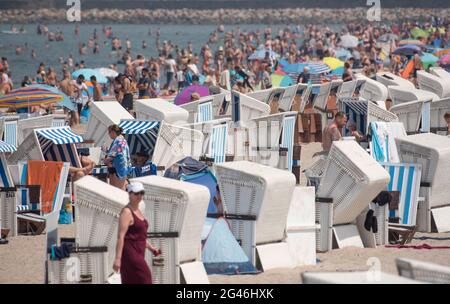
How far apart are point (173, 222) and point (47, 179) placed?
3360 mm

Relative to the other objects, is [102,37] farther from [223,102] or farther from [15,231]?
[15,231]

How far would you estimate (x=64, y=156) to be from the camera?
11.5 meters

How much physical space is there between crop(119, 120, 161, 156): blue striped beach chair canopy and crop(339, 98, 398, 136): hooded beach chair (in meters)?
3.83

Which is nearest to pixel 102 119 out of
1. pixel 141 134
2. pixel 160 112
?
pixel 160 112

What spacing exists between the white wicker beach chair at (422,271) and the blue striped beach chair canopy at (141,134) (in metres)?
6.29

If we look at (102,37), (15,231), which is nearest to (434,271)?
(15,231)

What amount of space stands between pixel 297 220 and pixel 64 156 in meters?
3.30

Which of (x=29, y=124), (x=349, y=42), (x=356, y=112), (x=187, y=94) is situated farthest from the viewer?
(x=349, y=42)

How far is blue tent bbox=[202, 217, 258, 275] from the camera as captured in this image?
8594 mm

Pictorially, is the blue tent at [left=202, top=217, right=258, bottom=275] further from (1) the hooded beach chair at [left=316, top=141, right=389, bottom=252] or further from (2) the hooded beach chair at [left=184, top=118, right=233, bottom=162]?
(2) the hooded beach chair at [left=184, top=118, right=233, bottom=162]

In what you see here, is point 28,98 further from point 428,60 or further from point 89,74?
point 428,60

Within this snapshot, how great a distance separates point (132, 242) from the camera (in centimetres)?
687

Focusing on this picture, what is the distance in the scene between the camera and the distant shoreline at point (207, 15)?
11038 cm

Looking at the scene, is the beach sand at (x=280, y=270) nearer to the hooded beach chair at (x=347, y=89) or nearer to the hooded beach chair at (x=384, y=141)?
the hooded beach chair at (x=384, y=141)
